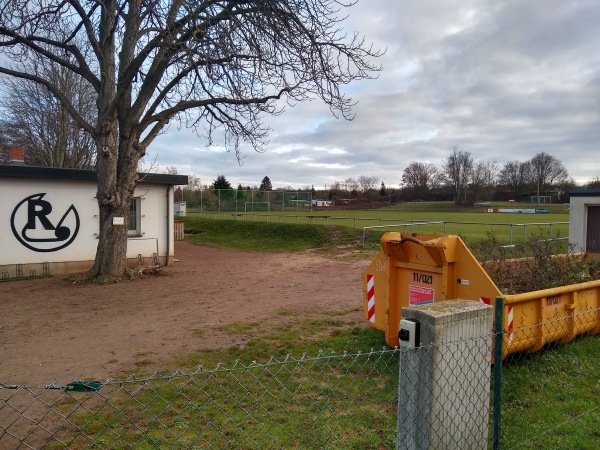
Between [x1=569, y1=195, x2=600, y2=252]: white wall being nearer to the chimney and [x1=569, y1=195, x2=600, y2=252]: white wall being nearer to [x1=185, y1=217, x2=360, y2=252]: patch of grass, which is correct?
[x1=185, y1=217, x2=360, y2=252]: patch of grass

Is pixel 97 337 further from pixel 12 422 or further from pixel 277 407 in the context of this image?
pixel 277 407

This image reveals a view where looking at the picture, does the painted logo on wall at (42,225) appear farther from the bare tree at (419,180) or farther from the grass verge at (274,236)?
the bare tree at (419,180)

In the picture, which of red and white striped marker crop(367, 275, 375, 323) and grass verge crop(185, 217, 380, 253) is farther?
grass verge crop(185, 217, 380, 253)

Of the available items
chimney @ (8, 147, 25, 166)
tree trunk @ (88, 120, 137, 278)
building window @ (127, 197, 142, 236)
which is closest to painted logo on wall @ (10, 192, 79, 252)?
building window @ (127, 197, 142, 236)

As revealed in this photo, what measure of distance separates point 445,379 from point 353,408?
1.82 metres

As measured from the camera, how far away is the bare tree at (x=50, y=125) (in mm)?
27842

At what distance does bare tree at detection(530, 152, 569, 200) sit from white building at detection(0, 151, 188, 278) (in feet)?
270

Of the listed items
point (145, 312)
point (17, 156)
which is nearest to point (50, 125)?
point (17, 156)

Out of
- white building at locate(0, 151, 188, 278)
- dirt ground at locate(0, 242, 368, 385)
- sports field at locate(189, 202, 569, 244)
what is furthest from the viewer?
sports field at locate(189, 202, 569, 244)

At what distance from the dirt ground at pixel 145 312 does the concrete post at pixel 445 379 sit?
3.85 metres

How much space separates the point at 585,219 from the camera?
53.6 feet

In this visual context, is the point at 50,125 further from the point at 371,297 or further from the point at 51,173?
the point at 371,297

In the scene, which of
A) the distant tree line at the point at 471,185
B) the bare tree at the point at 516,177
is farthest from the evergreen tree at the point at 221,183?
the bare tree at the point at 516,177

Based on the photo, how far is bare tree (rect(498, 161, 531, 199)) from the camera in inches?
3375
